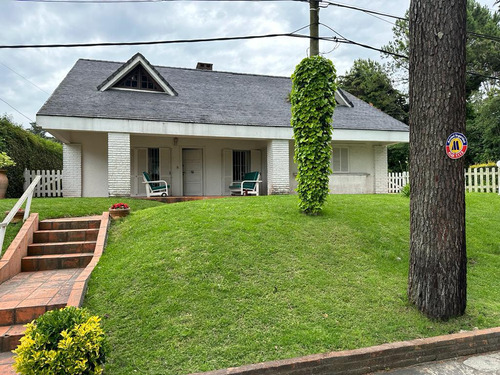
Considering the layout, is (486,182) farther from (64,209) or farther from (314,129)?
(64,209)

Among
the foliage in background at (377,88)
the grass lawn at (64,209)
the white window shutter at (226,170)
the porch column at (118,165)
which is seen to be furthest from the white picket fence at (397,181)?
the foliage in background at (377,88)

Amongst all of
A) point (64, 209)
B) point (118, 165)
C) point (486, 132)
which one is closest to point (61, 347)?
point (64, 209)

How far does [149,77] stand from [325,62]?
955 centimetres

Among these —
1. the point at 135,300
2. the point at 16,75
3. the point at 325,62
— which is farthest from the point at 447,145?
the point at 16,75

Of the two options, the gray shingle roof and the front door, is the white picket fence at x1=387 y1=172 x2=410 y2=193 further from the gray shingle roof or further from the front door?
the front door

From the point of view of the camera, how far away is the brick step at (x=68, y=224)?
616 cm

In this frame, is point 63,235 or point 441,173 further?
point 63,235

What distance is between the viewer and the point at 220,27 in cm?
945

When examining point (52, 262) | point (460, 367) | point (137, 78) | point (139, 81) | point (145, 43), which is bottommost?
point (460, 367)

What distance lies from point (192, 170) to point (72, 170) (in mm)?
4592

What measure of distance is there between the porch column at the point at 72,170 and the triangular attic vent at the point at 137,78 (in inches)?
105

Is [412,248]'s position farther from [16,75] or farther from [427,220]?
[16,75]

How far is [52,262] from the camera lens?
5184mm

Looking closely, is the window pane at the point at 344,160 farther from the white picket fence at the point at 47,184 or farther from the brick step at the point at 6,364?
the brick step at the point at 6,364
